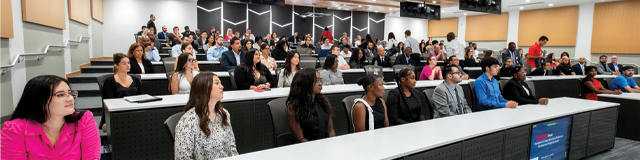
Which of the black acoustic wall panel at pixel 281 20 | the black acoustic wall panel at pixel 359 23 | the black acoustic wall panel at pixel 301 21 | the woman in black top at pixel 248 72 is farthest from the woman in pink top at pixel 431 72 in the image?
the black acoustic wall panel at pixel 359 23

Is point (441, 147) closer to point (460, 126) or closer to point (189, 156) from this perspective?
point (460, 126)

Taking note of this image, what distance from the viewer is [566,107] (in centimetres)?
340

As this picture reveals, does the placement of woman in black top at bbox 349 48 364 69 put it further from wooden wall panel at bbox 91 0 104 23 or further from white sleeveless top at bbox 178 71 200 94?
wooden wall panel at bbox 91 0 104 23

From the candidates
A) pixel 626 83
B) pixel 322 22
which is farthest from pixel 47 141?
pixel 322 22

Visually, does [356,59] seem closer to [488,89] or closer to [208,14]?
[488,89]

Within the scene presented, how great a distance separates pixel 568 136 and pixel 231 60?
15.8 ft

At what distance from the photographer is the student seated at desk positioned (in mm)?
1895

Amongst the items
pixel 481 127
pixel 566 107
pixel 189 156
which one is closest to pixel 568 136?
pixel 566 107

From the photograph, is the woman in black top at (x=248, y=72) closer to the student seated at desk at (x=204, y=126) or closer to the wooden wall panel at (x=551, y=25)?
the student seated at desk at (x=204, y=126)

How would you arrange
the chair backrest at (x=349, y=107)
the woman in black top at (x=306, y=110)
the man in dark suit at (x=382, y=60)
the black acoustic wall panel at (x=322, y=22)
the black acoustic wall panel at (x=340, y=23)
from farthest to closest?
the black acoustic wall panel at (x=340, y=23) < the black acoustic wall panel at (x=322, y=22) < the man in dark suit at (x=382, y=60) < the chair backrest at (x=349, y=107) < the woman in black top at (x=306, y=110)

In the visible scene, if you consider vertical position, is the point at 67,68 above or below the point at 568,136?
above

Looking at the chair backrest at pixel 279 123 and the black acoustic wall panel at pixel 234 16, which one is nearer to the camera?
the chair backrest at pixel 279 123

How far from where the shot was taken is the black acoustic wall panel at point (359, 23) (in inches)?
723

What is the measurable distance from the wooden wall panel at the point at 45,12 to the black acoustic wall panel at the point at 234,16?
28.1ft
